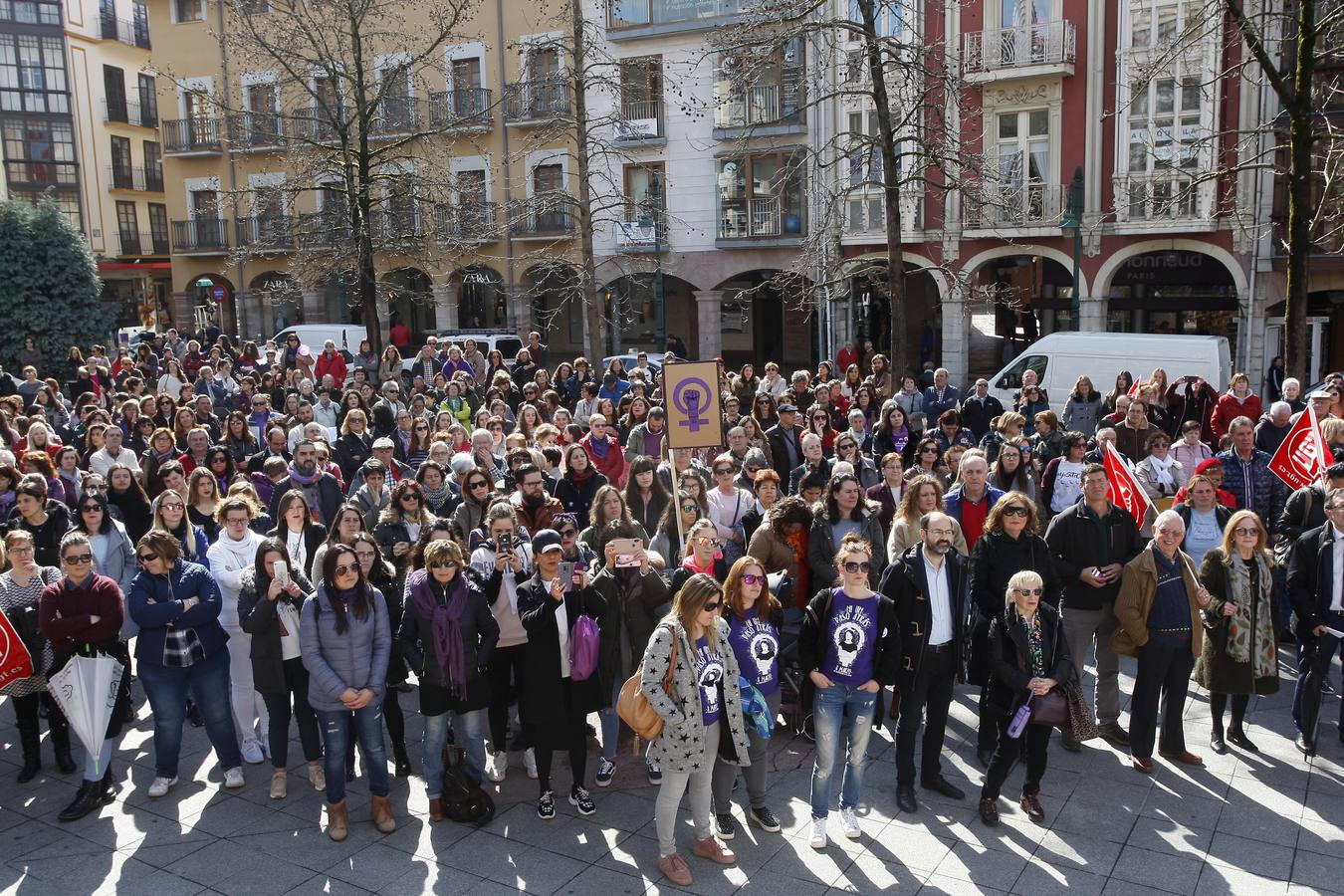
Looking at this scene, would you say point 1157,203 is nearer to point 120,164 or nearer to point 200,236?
point 200,236

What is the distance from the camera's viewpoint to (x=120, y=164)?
48.2 meters

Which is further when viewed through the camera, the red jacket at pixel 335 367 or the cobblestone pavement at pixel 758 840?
the red jacket at pixel 335 367

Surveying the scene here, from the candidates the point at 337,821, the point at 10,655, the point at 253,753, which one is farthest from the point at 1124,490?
the point at 10,655

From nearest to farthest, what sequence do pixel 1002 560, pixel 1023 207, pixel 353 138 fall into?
pixel 1002 560, pixel 1023 207, pixel 353 138

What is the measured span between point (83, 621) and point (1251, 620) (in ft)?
25.1

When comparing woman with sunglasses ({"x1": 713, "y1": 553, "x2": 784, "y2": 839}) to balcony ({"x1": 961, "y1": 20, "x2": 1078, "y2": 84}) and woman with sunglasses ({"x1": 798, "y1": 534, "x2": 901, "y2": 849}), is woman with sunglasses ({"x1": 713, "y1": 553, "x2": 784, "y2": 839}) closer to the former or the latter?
woman with sunglasses ({"x1": 798, "y1": 534, "x2": 901, "y2": 849})

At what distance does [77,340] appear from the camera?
31.4 metres

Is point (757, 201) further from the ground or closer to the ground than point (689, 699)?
further from the ground

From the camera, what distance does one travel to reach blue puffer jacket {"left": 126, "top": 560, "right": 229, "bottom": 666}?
6949 millimetres

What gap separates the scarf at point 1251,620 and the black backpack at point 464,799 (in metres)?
5.04

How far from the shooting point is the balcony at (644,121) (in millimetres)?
30219

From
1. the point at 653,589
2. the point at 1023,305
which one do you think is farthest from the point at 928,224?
the point at 653,589

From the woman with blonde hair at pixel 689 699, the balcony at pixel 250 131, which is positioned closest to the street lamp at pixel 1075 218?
the woman with blonde hair at pixel 689 699

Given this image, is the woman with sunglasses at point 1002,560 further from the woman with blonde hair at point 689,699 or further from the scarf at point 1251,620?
the woman with blonde hair at point 689,699
